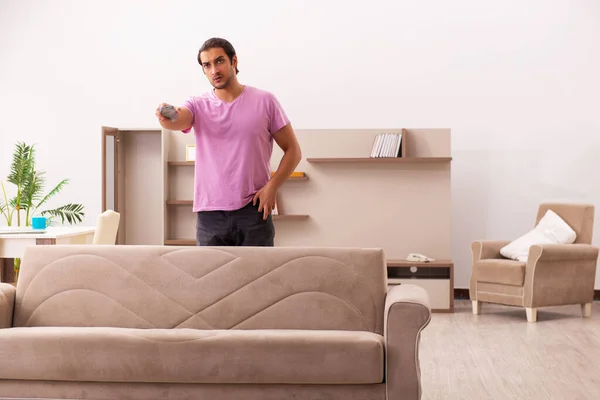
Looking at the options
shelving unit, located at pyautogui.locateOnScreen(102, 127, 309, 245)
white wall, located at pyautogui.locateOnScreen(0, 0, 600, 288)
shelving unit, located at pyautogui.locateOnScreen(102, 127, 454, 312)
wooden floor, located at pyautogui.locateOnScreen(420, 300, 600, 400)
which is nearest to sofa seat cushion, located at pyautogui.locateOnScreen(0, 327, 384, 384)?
wooden floor, located at pyautogui.locateOnScreen(420, 300, 600, 400)

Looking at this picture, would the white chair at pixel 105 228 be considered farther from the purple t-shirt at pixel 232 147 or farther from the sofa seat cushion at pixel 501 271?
the sofa seat cushion at pixel 501 271

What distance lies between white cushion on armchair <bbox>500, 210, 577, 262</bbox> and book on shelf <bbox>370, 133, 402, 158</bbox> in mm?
1229

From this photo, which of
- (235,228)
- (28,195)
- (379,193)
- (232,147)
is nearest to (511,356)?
(235,228)

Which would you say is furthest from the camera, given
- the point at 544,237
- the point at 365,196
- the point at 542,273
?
the point at 365,196

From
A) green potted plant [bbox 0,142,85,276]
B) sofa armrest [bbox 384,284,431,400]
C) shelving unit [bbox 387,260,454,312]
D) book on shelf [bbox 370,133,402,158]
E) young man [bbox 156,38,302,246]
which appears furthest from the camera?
book on shelf [bbox 370,133,402,158]

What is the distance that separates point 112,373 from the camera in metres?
2.98

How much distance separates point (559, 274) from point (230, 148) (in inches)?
154

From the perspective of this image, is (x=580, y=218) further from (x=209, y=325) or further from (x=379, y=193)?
(x=209, y=325)

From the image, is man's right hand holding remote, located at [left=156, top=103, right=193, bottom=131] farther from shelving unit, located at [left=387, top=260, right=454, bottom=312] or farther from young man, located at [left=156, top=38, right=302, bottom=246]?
shelving unit, located at [left=387, top=260, right=454, bottom=312]

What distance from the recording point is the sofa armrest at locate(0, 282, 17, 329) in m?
3.32

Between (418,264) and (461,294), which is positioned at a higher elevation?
(418,264)

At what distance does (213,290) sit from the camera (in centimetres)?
338

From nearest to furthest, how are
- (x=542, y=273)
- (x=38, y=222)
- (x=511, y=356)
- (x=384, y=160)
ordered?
(x=511, y=356) < (x=38, y=222) < (x=542, y=273) < (x=384, y=160)

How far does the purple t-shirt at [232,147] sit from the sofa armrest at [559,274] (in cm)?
350
